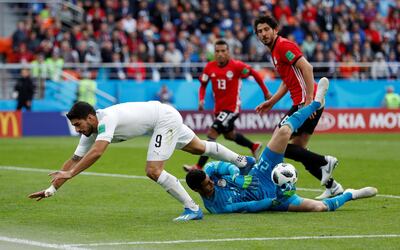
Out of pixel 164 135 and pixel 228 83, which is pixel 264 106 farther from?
pixel 228 83

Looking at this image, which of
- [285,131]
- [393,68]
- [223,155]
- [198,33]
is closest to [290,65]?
[223,155]

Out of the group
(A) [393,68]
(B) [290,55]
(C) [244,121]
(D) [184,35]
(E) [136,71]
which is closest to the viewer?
(B) [290,55]

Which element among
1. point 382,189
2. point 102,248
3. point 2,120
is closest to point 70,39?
point 2,120

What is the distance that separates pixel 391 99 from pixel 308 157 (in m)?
23.8

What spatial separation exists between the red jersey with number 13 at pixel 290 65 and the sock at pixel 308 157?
0.67 metres

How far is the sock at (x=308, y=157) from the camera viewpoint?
13.2m

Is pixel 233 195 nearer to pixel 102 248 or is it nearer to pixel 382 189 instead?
pixel 102 248

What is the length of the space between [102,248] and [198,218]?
228 cm

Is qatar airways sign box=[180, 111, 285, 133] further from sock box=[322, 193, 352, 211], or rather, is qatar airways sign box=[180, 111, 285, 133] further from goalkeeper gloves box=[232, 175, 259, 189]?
goalkeeper gloves box=[232, 175, 259, 189]

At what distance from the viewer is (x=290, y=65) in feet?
44.5

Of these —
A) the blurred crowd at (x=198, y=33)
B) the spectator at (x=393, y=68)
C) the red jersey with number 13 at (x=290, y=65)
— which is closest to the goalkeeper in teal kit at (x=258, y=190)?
the red jersey with number 13 at (x=290, y=65)

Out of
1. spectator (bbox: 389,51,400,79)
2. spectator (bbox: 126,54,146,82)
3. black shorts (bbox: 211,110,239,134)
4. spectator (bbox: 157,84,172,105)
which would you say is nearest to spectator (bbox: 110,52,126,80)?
spectator (bbox: 126,54,146,82)

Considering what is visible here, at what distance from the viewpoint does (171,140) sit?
11867 mm

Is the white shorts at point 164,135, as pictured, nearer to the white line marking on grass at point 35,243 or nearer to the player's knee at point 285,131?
the player's knee at point 285,131
